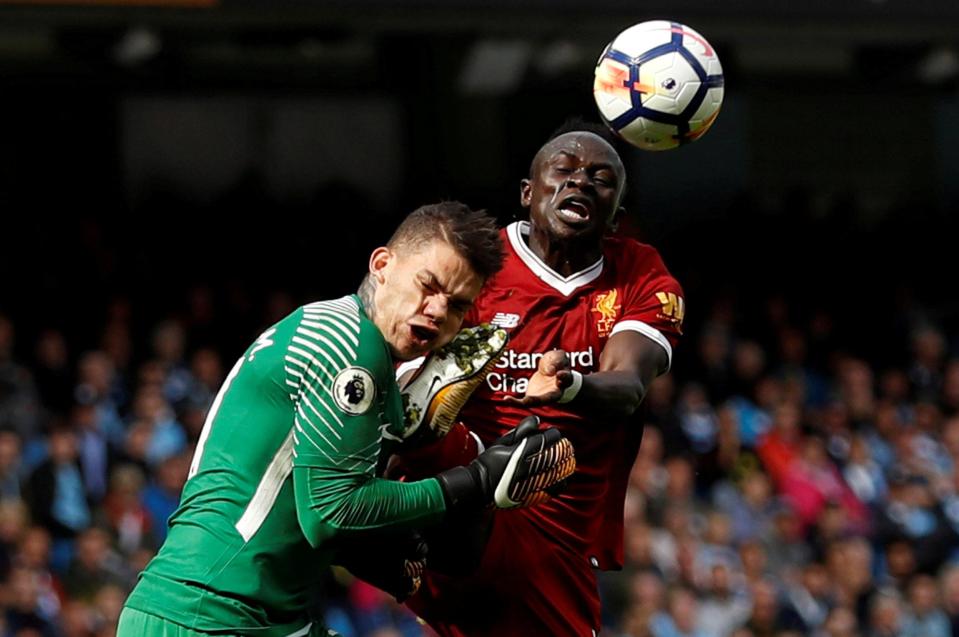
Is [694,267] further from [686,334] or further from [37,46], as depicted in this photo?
[37,46]

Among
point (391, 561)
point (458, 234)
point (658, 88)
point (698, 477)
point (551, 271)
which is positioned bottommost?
point (698, 477)

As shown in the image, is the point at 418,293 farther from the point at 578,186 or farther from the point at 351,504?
the point at 578,186

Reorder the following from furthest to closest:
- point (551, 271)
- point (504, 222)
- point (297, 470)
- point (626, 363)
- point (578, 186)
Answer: point (504, 222), point (551, 271), point (578, 186), point (626, 363), point (297, 470)

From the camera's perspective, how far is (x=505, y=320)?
6.23 metres

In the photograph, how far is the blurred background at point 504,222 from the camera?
12758mm

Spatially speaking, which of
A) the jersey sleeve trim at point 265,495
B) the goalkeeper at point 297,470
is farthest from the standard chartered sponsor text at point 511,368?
the jersey sleeve trim at point 265,495

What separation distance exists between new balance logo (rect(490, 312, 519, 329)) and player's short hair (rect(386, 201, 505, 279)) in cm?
111

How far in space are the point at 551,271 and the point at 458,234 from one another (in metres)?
1.38

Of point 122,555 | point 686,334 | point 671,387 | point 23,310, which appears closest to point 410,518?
point 122,555

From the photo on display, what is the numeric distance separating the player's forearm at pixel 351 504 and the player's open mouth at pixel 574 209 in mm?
1581

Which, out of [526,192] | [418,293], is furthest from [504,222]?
[418,293]

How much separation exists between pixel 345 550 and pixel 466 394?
60 centimetres

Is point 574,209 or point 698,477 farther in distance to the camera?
point 698,477

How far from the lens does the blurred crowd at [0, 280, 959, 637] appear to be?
11.8 meters
